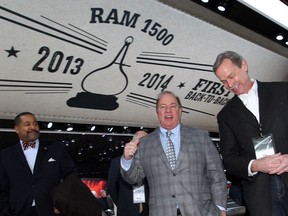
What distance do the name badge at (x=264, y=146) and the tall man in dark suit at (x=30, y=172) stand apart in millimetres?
1765

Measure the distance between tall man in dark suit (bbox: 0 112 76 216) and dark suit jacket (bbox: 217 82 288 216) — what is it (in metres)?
1.58

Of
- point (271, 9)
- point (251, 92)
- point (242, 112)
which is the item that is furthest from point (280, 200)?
point (271, 9)

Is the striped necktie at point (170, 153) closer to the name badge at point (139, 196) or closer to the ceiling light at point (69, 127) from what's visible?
the name badge at point (139, 196)

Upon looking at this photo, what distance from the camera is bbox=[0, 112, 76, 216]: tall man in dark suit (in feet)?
9.73

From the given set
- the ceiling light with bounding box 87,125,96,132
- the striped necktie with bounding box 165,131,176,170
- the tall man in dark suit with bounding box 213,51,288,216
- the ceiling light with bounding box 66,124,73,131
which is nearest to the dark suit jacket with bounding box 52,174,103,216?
the striped necktie with bounding box 165,131,176,170

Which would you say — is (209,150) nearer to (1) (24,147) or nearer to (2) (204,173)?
(2) (204,173)

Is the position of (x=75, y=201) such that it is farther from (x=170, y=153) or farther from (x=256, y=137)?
(x=256, y=137)

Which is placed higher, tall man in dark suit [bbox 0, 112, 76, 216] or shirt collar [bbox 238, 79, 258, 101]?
shirt collar [bbox 238, 79, 258, 101]

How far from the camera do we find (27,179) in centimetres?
303

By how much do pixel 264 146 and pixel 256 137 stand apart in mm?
79

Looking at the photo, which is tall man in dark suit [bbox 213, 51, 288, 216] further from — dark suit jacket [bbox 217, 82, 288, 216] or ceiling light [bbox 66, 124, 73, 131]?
ceiling light [bbox 66, 124, 73, 131]

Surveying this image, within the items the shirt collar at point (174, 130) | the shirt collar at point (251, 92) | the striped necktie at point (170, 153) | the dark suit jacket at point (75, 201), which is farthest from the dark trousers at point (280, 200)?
the dark suit jacket at point (75, 201)

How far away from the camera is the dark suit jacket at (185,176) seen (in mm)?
2297

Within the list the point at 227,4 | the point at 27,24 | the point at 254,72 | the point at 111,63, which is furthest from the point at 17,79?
the point at 254,72
